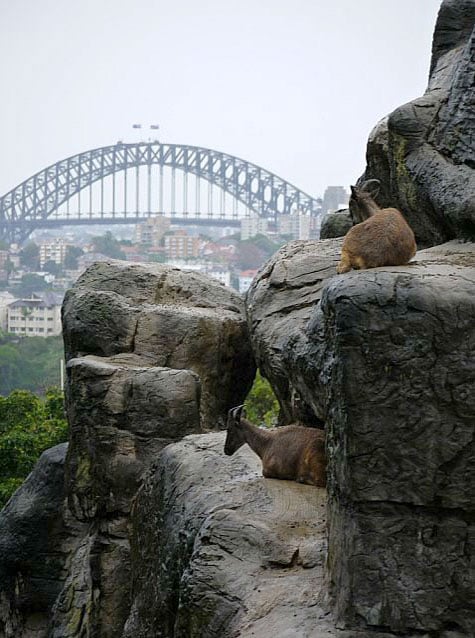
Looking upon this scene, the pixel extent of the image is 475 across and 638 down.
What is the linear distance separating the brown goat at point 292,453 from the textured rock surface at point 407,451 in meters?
2.04

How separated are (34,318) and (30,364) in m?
5.88

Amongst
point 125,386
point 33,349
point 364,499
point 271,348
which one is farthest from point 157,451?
point 33,349

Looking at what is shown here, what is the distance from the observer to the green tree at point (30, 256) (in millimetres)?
66188

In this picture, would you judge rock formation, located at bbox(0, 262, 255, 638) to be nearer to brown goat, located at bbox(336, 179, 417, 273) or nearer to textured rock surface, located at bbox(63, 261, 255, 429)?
textured rock surface, located at bbox(63, 261, 255, 429)

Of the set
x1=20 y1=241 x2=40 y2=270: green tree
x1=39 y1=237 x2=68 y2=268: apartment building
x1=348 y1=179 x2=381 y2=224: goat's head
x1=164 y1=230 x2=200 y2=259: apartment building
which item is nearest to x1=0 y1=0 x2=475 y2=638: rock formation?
x1=348 y1=179 x2=381 y2=224: goat's head

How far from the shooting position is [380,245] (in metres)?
10.5

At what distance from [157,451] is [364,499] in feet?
21.4

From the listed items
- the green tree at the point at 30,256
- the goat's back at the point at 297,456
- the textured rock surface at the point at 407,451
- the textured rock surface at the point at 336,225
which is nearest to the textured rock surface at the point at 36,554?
the textured rock surface at the point at 336,225

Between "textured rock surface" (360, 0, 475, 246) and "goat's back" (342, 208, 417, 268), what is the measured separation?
123 centimetres

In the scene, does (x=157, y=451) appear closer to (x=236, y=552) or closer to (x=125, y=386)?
(x=125, y=386)

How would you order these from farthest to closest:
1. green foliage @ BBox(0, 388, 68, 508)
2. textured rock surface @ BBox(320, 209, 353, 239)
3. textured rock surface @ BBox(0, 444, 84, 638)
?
1. green foliage @ BBox(0, 388, 68, 508)
2. textured rock surface @ BBox(0, 444, 84, 638)
3. textured rock surface @ BBox(320, 209, 353, 239)

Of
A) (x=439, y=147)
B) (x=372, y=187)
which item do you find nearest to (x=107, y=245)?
(x=439, y=147)

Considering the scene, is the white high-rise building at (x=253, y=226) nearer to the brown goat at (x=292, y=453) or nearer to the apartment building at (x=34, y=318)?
the apartment building at (x=34, y=318)

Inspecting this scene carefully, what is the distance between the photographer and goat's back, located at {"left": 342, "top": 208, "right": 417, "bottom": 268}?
10.4m
